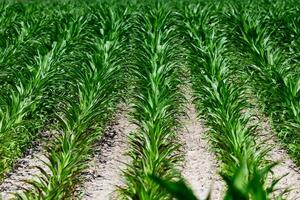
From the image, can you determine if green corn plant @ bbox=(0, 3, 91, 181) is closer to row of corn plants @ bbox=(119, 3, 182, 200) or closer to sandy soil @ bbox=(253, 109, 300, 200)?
row of corn plants @ bbox=(119, 3, 182, 200)

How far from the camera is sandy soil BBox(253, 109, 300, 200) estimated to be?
516 centimetres

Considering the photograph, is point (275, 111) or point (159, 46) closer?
point (275, 111)

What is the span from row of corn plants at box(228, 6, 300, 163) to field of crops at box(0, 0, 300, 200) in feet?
0.07

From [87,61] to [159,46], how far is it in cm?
106

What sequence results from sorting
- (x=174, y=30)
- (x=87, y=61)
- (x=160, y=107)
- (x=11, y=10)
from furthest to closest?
(x=11, y=10)
(x=174, y=30)
(x=87, y=61)
(x=160, y=107)

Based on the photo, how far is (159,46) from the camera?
831cm

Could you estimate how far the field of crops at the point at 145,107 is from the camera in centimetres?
516

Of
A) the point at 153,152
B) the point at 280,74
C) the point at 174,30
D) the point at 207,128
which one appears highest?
the point at 174,30

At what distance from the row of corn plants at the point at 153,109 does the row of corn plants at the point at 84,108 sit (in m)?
0.31

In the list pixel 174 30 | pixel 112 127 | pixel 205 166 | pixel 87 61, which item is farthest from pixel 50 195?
pixel 174 30

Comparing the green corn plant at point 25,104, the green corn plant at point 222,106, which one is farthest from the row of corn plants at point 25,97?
the green corn plant at point 222,106

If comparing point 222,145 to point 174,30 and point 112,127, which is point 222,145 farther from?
point 174,30

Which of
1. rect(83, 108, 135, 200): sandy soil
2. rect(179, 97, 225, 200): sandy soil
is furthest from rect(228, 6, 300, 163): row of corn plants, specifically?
rect(83, 108, 135, 200): sandy soil

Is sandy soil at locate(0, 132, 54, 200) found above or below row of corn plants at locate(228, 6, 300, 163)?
below
